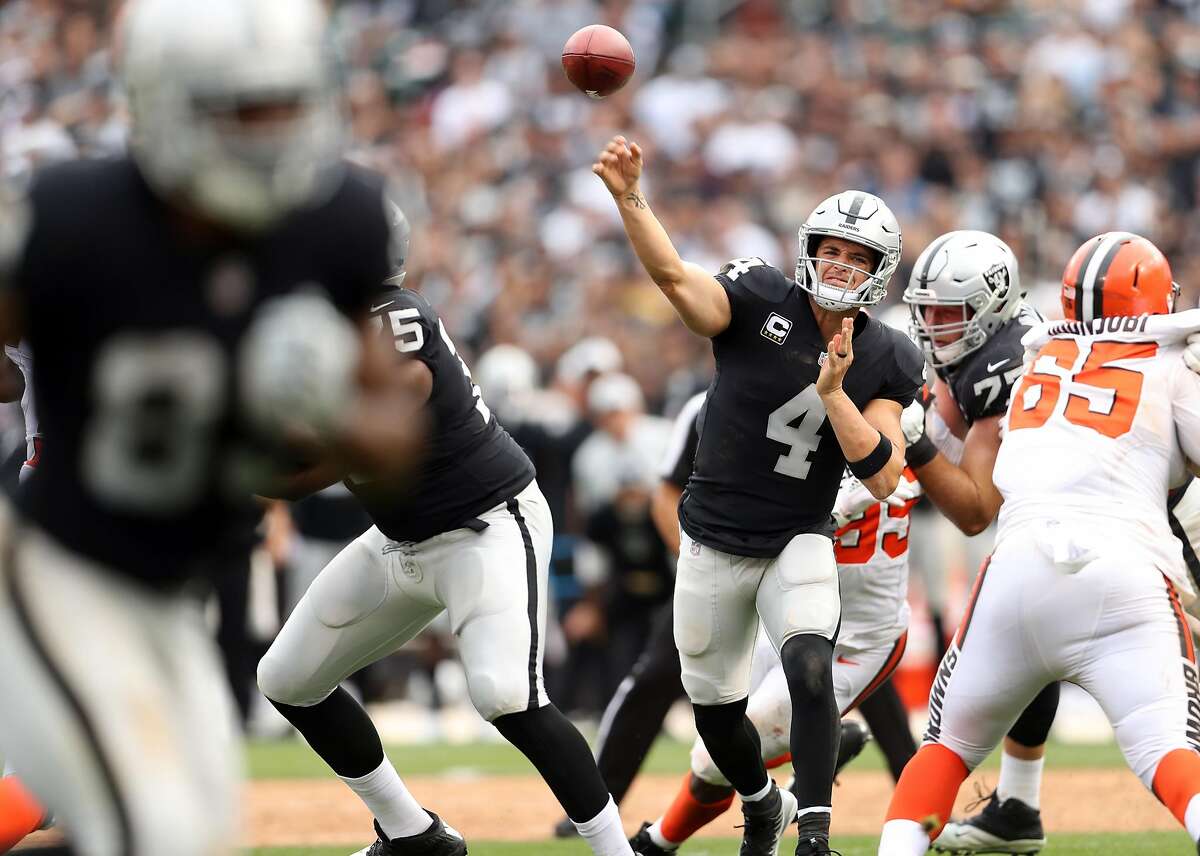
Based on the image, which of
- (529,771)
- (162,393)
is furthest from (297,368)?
(529,771)

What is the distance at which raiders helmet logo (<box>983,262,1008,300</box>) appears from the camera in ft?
20.8

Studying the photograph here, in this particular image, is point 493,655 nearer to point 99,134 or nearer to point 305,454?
point 305,454

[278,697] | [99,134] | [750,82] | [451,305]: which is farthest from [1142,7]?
[278,697]

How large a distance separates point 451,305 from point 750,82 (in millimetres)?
3901

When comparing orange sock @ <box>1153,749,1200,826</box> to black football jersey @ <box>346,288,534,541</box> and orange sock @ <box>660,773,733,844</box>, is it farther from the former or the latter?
black football jersey @ <box>346,288,534,541</box>

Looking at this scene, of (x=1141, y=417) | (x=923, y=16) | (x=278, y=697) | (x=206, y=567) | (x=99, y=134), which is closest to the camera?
(x=206, y=567)

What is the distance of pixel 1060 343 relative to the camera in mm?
5301

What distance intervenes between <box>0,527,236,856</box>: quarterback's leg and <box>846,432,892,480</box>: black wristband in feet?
8.79

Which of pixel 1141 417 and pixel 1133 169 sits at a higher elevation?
pixel 1141 417

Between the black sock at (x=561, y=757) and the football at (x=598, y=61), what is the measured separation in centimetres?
216

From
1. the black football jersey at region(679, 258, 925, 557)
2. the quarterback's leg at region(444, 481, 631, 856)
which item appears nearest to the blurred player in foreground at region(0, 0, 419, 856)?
the quarterback's leg at region(444, 481, 631, 856)

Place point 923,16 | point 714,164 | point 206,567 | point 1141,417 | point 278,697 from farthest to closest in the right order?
point 923,16
point 714,164
point 278,697
point 1141,417
point 206,567

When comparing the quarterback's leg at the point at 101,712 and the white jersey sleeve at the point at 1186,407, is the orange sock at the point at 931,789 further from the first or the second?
the quarterback's leg at the point at 101,712

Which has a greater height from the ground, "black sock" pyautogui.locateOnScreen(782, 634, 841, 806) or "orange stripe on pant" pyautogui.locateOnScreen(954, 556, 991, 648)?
"orange stripe on pant" pyautogui.locateOnScreen(954, 556, 991, 648)
